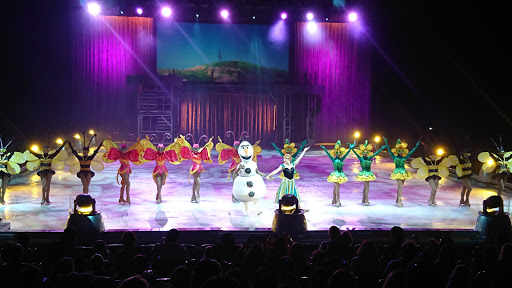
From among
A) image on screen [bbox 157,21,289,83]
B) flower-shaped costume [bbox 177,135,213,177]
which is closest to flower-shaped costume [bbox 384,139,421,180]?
flower-shaped costume [bbox 177,135,213,177]

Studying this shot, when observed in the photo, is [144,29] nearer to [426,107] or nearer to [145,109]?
[145,109]

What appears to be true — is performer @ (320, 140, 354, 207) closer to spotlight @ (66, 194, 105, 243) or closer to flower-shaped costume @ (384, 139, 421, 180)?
flower-shaped costume @ (384, 139, 421, 180)

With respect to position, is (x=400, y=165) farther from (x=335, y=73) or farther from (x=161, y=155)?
(x=335, y=73)

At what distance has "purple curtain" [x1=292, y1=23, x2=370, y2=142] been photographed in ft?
81.6

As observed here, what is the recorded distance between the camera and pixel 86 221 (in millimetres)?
6734

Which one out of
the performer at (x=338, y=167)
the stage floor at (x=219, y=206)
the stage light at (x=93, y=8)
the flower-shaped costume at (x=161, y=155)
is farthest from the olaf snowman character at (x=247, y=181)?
the stage light at (x=93, y=8)

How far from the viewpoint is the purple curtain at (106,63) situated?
922 inches

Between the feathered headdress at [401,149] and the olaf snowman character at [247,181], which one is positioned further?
the feathered headdress at [401,149]

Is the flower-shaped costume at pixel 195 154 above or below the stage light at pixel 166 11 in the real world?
below

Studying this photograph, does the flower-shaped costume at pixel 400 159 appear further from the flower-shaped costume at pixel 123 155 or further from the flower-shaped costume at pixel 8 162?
the flower-shaped costume at pixel 8 162

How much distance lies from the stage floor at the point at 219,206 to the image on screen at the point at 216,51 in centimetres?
994

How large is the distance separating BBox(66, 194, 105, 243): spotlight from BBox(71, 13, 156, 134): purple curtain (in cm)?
1742

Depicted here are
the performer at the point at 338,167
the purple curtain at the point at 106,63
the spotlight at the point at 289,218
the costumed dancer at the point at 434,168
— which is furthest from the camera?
the purple curtain at the point at 106,63

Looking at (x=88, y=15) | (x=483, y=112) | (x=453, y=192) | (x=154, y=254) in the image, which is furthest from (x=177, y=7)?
(x=154, y=254)
